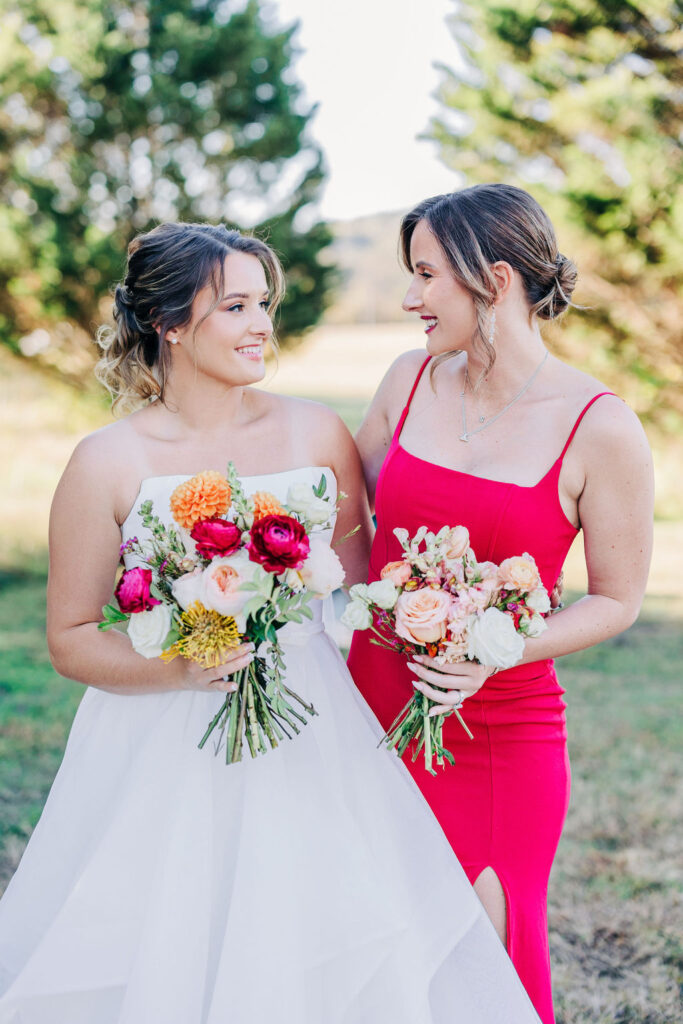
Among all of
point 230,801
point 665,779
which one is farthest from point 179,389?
point 665,779

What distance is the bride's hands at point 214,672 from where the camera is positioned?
7.42 ft

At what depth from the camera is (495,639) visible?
2.15 meters

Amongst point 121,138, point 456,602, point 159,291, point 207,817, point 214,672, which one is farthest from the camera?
point 121,138

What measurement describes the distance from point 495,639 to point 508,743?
2.30ft

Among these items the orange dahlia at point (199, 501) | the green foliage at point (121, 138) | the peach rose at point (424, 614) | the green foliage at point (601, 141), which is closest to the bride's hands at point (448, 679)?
the peach rose at point (424, 614)

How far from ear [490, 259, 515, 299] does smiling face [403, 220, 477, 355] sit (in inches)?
3.7

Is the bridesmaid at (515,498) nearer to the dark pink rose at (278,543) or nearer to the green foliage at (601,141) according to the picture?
the dark pink rose at (278,543)

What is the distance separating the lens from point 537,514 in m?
2.63

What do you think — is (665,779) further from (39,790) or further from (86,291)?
(86,291)

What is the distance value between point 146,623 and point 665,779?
441 centimetres

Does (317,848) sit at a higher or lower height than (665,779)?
higher

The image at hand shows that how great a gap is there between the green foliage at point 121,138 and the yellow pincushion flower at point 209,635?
13.4 metres

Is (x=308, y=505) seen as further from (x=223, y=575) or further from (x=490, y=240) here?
(x=490, y=240)

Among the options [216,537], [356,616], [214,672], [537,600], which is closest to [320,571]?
[356,616]
